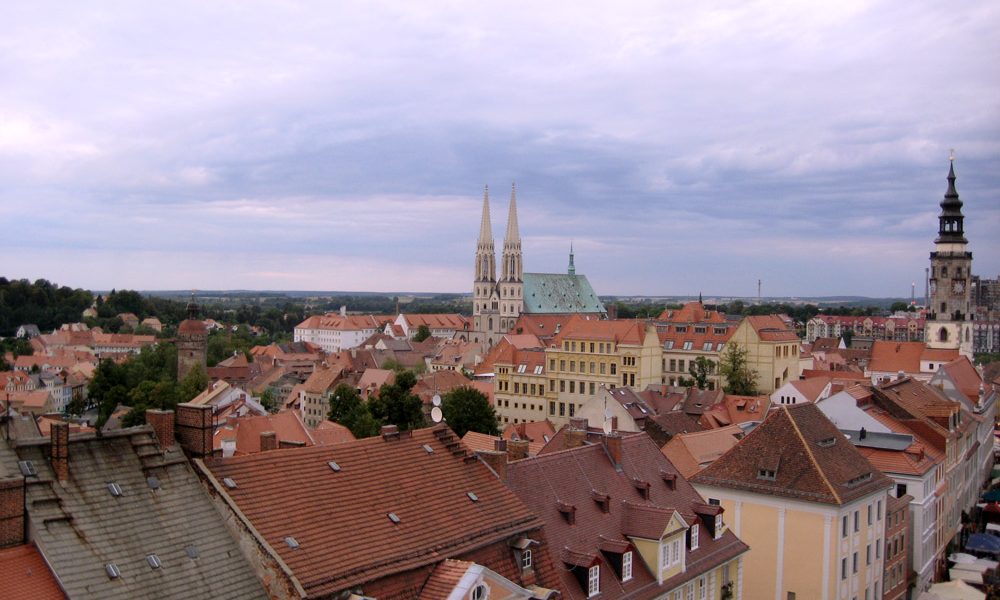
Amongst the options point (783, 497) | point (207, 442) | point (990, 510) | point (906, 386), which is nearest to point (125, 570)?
point (207, 442)

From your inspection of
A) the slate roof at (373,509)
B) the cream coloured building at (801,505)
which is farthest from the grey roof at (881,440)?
the slate roof at (373,509)

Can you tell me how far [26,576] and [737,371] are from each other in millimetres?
82349

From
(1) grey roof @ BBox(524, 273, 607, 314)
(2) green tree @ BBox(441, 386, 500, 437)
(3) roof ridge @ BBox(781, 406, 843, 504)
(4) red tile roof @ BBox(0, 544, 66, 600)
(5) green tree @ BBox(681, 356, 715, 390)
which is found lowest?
(2) green tree @ BBox(441, 386, 500, 437)

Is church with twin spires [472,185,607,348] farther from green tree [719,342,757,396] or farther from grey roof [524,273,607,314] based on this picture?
green tree [719,342,757,396]

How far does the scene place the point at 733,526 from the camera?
120 ft

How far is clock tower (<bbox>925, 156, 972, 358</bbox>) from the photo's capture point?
122 m

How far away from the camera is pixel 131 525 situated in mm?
16734

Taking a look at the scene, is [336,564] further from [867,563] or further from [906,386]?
[906,386]

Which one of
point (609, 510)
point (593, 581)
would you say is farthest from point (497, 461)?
point (609, 510)

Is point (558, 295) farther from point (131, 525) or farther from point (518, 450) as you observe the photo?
point (131, 525)

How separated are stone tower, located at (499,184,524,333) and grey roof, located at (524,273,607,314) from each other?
284 cm

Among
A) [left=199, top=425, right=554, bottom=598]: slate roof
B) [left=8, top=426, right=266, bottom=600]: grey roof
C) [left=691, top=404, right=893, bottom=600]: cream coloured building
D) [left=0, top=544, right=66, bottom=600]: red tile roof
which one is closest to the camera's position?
[left=0, top=544, right=66, bottom=600]: red tile roof

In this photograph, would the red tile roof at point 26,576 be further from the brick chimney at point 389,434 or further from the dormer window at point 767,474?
the dormer window at point 767,474

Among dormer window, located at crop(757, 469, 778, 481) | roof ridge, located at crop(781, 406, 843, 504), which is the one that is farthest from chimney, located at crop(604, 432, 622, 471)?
roof ridge, located at crop(781, 406, 843, 504)
